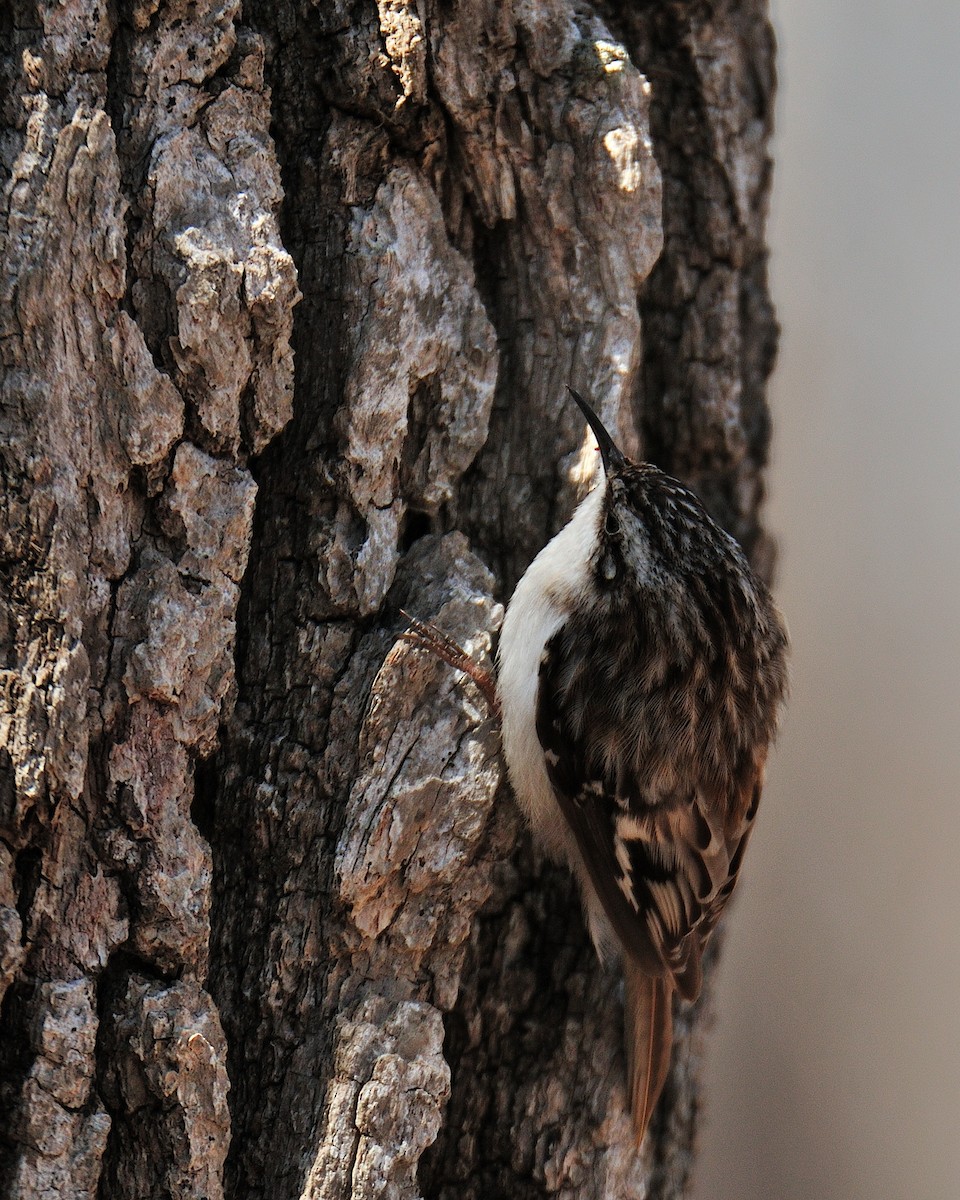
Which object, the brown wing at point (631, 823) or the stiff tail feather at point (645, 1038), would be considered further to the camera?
the brown wing at point (631, 823)

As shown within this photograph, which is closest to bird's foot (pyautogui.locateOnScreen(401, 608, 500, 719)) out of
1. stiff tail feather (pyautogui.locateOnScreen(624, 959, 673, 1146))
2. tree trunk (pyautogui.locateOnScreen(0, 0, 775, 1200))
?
tree trunk (pyautogui.locateOnScreen(0, 0, 775, 1200))

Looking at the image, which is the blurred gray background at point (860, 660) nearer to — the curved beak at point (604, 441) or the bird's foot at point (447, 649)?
the curved beak at point (604, 441)

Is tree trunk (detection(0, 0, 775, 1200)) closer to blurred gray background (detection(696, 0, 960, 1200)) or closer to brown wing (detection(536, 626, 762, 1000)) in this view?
brown wing (detection(536, 626, 762, 1000))

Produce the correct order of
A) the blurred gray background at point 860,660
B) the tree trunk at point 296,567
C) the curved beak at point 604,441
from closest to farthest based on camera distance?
the tree trunk at point 296,567 → the curved beak at point 604,441 → the blurred gray background at point 860,660

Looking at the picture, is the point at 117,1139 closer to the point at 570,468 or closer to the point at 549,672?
the point at 549,672

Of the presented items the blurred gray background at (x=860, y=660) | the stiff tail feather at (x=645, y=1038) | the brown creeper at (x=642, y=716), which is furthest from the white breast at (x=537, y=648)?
the blurred gray background at (x=860, y=660)

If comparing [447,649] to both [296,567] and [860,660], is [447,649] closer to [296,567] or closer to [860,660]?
[296,567]

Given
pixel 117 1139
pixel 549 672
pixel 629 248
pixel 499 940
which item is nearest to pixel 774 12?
pixel 629 248
